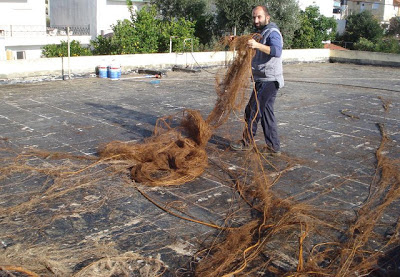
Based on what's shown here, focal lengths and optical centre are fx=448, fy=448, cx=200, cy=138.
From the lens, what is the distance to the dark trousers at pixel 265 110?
17.8 feet

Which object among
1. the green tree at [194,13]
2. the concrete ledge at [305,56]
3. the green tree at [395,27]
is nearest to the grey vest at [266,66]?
the concrete ledge at [305,56]

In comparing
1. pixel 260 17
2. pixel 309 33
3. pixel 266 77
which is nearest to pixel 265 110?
pixel 266 77

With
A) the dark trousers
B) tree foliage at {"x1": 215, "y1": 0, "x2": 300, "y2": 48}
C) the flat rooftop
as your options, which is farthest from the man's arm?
tree foliage at {"x1": 215, "y1": 0, "x2": 300, "y2": 48}

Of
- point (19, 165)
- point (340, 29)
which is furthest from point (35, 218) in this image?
point (340, 29)

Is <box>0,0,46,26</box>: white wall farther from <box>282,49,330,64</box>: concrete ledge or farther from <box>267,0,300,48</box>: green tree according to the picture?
<box>282,49,330,64</box>: concrete ledge

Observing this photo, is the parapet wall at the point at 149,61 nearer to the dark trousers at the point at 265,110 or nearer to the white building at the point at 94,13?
the dark trousers at the point at 265,110

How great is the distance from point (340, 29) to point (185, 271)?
150ft

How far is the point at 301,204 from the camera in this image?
409 centimetres

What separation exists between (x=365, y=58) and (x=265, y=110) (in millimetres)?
14615

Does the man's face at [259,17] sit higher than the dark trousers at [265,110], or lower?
higher

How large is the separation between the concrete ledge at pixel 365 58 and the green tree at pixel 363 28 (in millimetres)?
20458

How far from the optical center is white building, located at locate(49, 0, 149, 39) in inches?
1193

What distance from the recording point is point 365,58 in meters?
18.5

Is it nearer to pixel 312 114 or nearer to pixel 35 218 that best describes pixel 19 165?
pixel 35 218
